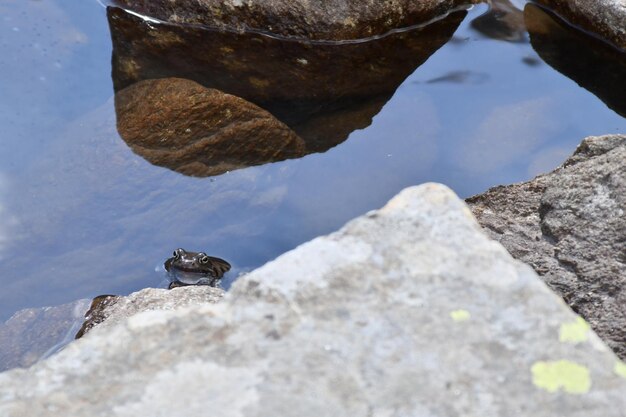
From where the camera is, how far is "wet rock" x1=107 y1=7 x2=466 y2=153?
5508 mm

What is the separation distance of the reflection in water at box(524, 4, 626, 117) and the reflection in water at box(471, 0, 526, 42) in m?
0.07

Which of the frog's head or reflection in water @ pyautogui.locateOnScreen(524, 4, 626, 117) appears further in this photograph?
reflection in water @ pyautogui.locateOnScreen(524, 4, 626, 117)

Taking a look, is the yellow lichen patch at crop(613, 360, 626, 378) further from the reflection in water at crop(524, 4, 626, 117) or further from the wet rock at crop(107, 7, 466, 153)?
the reflection in water at crop(524, 4, 626, 117)

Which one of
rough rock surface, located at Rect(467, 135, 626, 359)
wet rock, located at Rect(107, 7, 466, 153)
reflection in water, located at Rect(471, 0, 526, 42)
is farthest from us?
reflection in water, located at Rect(471, 0, 526, 42)

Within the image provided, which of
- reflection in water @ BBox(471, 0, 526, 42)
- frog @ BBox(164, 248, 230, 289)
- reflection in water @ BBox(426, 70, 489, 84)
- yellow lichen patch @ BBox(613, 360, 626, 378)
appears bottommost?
frog @ BBox(164, 248, 230, 289)

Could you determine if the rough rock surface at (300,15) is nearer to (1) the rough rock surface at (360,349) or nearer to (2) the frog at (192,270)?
(2) the frog at (192,270)

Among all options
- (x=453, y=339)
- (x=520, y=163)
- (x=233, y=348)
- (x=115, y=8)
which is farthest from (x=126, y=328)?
(x=115, y=8)

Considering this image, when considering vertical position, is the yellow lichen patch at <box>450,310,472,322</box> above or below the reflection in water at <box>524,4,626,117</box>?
above

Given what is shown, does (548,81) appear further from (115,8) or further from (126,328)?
(126,328)

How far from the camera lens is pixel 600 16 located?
6.08 m

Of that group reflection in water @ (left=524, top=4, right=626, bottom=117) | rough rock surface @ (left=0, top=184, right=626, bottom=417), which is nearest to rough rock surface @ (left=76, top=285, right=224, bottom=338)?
rough rock surface @ (left=0, top=184, right=626, bottom=417)

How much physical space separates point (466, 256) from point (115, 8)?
5052 millimetres

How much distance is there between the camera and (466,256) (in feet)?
6.15

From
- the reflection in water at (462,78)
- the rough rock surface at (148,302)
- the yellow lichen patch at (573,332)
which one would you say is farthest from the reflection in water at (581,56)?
the yellow lichen patch at (573,332)
